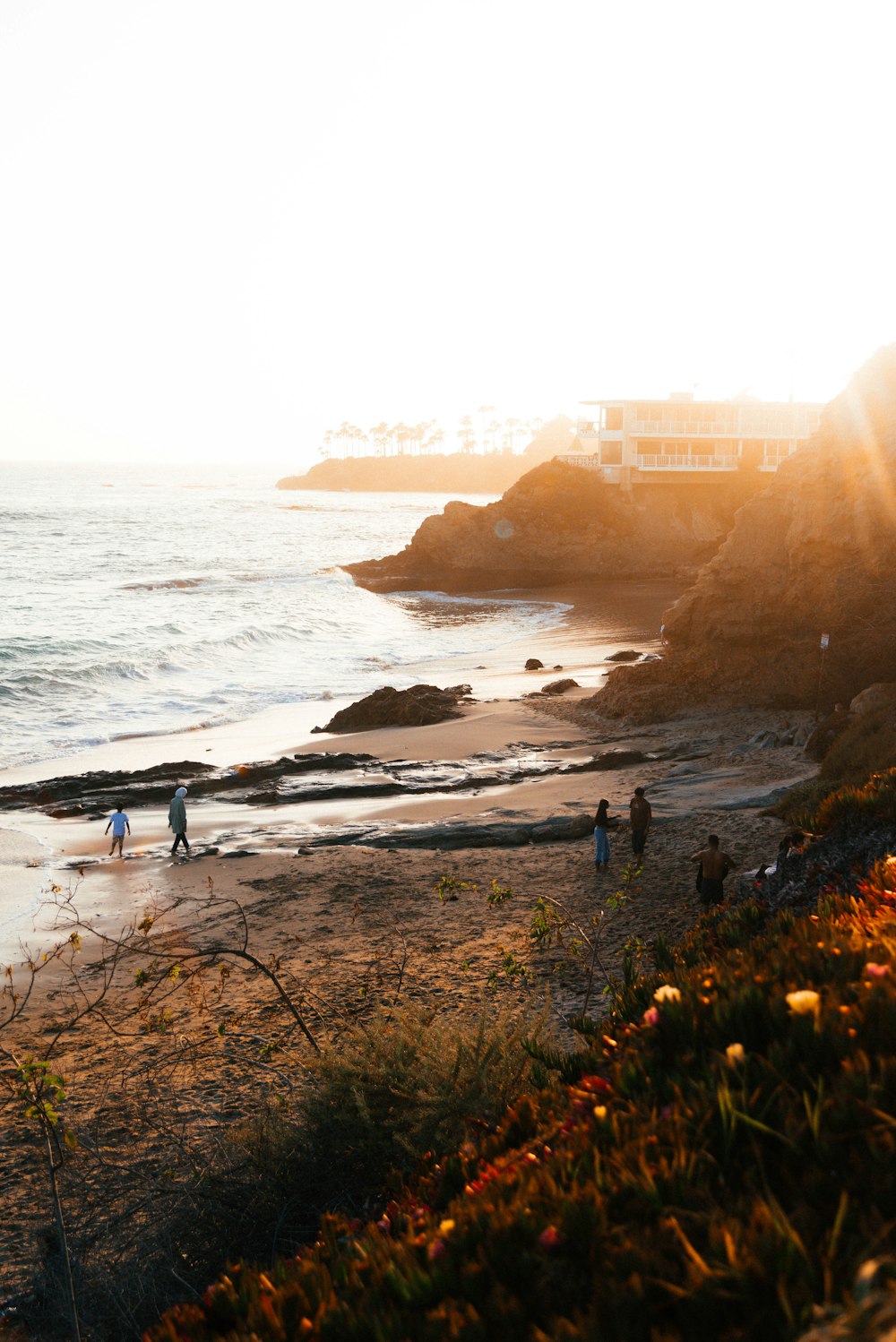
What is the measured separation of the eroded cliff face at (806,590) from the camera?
74.5ft

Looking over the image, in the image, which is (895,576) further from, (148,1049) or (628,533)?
(628,533)

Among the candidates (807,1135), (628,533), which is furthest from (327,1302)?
(628,533)

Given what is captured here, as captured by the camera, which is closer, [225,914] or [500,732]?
[225,914]

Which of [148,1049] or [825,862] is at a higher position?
[825,862]

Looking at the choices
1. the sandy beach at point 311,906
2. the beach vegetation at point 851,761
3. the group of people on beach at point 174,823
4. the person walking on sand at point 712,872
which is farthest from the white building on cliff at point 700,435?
the person walking on sand at point 712,872

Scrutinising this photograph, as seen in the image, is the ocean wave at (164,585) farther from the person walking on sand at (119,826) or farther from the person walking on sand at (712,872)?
the person walking on sand at (712,872)

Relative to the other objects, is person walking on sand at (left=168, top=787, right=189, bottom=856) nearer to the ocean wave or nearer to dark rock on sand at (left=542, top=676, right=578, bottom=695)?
dark rock on sand at (left=542, top=676, right=578, bottom=695)

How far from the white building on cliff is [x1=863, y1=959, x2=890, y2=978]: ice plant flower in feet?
221

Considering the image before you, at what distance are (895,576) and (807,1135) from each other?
22.3 m

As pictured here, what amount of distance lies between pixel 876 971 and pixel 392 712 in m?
22.6

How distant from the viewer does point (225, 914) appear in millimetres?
12383

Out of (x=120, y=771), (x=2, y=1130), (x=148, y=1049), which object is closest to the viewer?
(x=2, y=1130)

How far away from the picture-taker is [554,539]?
66.4m

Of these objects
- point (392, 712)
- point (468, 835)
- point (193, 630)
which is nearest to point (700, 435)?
point (193, 630)
